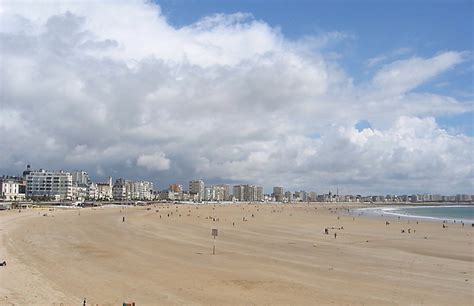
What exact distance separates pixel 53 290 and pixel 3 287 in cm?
183

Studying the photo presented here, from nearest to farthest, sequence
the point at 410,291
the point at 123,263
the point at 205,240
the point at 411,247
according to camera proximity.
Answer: the point at 410,291 < the point at 123,263 < the point at 411,247 < the point at 205,240

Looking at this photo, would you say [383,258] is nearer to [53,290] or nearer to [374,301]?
[374,301]

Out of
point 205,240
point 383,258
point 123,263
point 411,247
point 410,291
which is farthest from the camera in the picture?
point 205,240

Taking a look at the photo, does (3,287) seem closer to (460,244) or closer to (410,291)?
(410,291)

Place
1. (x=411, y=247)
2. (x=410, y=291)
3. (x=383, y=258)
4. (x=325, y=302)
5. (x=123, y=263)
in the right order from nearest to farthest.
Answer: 1. (x=325, y=302)
2. (x=410, y=291)
3. (x=123, y=263)
4. (x=383, y=258)
5. (x=411, y=247)

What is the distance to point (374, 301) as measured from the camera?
15969mm

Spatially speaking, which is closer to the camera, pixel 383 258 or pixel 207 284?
pixel 207 284

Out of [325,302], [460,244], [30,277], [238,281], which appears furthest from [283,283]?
[460,244]

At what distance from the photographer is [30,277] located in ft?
59.6

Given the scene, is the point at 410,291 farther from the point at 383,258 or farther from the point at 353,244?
the point at 353,244

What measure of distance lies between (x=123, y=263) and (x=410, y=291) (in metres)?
14.5

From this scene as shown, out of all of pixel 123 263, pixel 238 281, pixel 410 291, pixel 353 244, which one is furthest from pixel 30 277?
pixel 353 244

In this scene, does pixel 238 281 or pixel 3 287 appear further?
pixel 238 281

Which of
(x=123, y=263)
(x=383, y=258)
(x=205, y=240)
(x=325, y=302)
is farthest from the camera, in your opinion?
(x=205, y=240)
